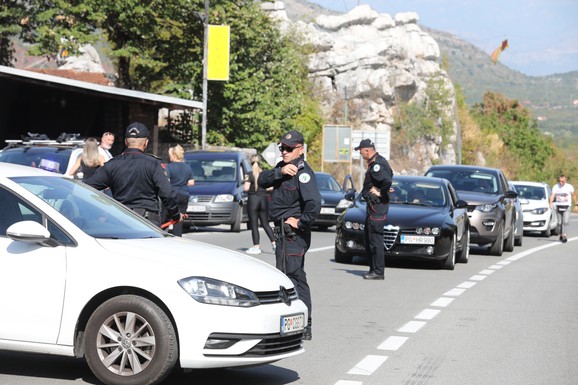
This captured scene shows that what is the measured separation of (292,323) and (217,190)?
20.5 m

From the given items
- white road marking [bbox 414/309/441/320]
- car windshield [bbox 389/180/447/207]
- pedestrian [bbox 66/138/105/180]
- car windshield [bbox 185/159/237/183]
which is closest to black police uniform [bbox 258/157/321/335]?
white road marking [bbox 414/309/441/320]

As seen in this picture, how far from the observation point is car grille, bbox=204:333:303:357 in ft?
24.9

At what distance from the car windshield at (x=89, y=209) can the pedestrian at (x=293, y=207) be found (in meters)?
1.66

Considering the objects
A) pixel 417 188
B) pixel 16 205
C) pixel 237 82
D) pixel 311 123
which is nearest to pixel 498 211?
pixel 417 188

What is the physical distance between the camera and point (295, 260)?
10.3 m

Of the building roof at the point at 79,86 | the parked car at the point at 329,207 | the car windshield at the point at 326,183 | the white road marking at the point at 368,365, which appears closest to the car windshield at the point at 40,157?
the white road marking at the point at 368,365

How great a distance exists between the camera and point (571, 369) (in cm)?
945

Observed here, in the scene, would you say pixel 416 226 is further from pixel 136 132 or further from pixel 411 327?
pixel 136 132

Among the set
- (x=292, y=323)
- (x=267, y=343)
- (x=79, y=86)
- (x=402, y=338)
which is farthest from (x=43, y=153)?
(x=79, y=86)

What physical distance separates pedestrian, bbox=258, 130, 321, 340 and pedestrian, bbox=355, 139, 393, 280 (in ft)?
19.5

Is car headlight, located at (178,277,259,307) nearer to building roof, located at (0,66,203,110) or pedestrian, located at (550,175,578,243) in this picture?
building roof, located at (0,66,203,110)

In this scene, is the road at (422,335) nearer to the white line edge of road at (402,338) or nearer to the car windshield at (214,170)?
the white line edge of road at (402,338)

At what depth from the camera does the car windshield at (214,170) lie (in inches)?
1156

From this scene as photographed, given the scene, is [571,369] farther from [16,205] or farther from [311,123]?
[311,123]
